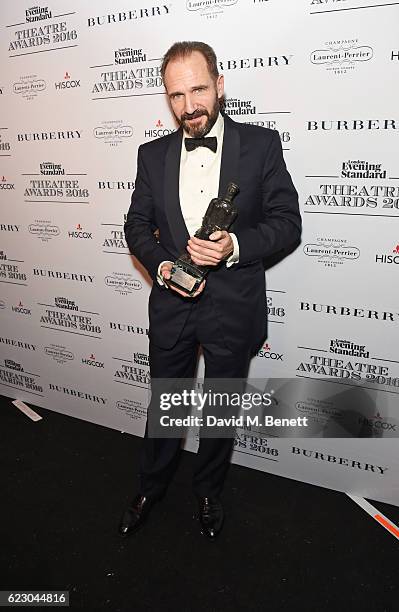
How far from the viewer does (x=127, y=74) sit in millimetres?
2242

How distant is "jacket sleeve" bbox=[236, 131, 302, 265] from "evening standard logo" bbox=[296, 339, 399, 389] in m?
0.67

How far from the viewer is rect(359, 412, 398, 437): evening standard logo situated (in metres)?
2.23

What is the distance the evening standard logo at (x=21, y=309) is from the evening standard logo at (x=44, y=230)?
0.52 m

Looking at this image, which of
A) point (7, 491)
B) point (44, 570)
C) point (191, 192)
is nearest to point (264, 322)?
point (191, 192)

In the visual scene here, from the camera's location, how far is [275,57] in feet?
6.29

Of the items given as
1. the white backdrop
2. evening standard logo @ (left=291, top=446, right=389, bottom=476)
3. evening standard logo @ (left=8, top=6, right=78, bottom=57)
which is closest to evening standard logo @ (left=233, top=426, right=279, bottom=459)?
the white backdrop

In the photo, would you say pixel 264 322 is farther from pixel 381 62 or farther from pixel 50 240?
pixel 50 240

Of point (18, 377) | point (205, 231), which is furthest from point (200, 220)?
point (18, 377)

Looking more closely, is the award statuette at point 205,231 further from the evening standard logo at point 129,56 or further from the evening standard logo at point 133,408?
the evening standard logo at point 133,408

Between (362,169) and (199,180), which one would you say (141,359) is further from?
(362,169)

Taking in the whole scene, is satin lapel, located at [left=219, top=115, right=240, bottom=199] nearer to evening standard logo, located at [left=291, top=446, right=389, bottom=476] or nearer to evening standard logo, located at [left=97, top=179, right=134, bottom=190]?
evening standard logo, located at [left=97, top=179, right=134, bottom=190]

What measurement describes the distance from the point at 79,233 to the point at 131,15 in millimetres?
1123

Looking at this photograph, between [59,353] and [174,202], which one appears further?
[59,353]

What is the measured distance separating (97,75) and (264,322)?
1472mm
